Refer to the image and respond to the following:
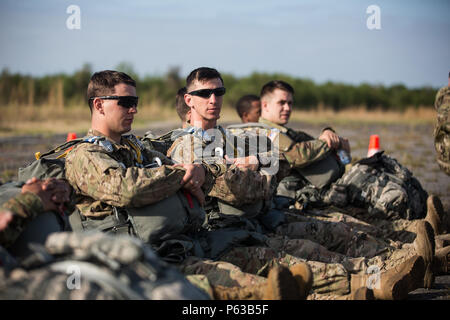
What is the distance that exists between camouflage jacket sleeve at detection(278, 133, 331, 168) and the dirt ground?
1.49 metres

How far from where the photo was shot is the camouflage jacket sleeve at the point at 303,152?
6.91 metres

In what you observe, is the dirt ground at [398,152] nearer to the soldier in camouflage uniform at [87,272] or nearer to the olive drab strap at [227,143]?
the olive drab strap at [227,143]

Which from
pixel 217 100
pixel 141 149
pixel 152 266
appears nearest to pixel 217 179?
pixel 141 149

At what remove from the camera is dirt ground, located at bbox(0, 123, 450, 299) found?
31.1 feet

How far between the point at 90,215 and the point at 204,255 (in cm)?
98

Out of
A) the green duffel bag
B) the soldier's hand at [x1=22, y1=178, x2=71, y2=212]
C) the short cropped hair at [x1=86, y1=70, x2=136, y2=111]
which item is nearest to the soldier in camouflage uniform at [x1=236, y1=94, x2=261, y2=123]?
the short cropped hair at [x1=86, y1=70, x2=136, y2=111]

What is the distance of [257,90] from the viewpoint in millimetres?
35031

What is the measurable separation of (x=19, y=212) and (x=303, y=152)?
420 cm

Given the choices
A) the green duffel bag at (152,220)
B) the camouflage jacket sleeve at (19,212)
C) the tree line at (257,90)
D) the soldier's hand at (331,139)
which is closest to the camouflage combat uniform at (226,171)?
the green duffel bag at (152,220)

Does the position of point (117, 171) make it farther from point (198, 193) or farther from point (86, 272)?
point (86, 272)

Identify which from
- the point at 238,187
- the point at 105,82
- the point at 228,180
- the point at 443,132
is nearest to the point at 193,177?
the point at 228,180

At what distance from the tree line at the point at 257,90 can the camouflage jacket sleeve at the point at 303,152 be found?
21.2m

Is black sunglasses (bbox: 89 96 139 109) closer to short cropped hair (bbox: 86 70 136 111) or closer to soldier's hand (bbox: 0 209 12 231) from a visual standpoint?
short cropped hair (bbox: 86 70 136 111)
